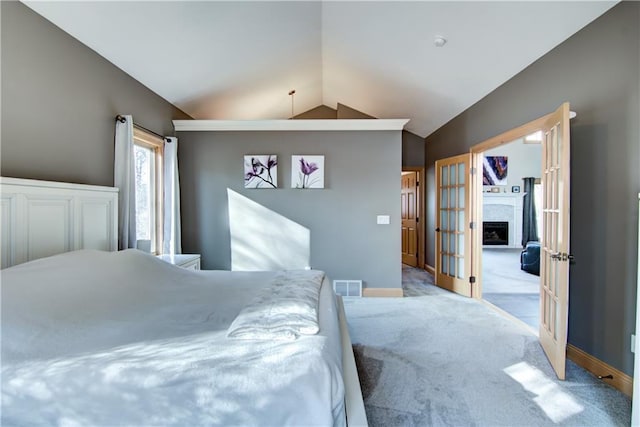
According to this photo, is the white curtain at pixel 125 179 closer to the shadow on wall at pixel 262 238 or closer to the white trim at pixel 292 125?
the white trim at pixel 292 125

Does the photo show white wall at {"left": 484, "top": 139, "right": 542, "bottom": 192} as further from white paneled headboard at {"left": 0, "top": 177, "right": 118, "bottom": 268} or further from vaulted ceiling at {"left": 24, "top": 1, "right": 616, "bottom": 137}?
white paneled headboard at {"left": 0, "top": 177, "right": 118, "bottom": 268}

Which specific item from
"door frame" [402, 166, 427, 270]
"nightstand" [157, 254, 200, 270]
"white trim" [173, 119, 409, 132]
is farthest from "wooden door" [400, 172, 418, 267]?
"nightstand" [157, 254, 200, 270]

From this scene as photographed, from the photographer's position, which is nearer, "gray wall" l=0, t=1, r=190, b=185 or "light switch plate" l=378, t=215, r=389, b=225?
"gray wall" l=0, t=1, r=190, b=185

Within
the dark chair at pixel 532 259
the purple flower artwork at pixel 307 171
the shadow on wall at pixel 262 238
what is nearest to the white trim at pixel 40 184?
the shadow on wall at pixel 262 238

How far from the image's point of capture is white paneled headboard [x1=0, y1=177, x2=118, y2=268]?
1.77 m

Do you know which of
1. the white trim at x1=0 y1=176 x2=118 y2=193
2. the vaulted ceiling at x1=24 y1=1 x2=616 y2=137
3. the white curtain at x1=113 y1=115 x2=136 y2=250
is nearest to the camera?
the white trim at x1=0 y1=176 x2=118 y2=193

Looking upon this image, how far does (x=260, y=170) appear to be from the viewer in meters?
4.21

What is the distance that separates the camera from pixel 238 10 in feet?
9.37

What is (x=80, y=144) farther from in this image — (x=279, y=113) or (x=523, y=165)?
(x=523, y=165)

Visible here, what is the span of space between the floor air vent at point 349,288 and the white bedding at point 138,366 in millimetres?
2696

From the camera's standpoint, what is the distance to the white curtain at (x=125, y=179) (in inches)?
113

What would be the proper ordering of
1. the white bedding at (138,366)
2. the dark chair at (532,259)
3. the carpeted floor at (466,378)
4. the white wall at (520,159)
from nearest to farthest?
1. the white bedding at (138,366)
2. the carpeted floor at (466,378)
3. the dark chair at (532,259)
4. the white wall at (520,159)

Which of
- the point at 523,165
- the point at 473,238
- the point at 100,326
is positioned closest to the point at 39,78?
the point at 100,326

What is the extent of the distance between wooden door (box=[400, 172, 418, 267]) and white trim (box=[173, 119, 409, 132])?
2.49 meters
